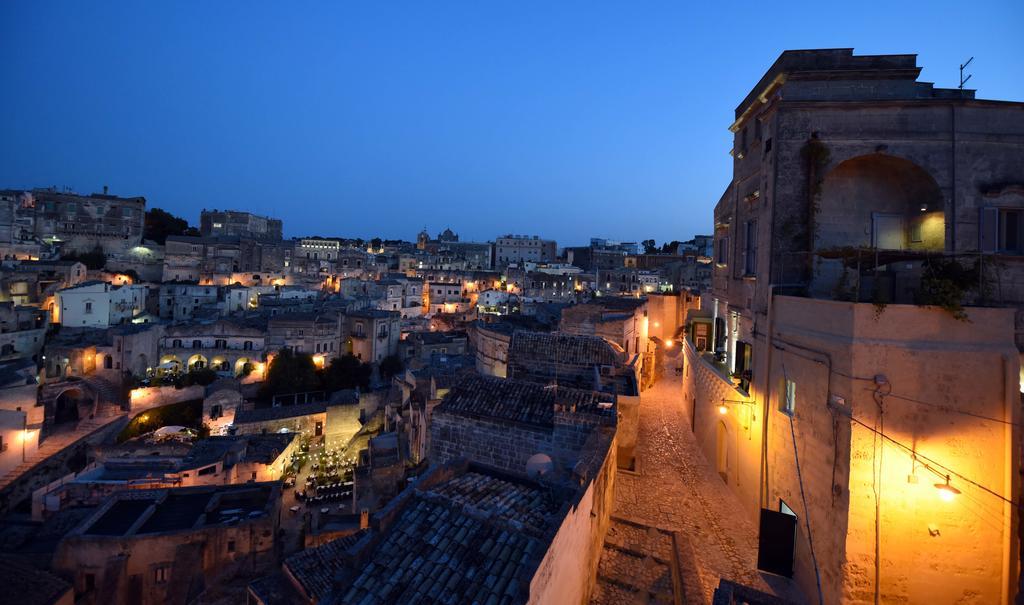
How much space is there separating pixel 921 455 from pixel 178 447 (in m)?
24.8

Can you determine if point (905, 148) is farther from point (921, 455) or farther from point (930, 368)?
point (921, 455)

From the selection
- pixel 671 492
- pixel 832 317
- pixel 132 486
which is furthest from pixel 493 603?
pixel 132 486

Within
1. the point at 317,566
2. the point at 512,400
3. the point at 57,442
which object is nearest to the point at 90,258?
the point at 57,442

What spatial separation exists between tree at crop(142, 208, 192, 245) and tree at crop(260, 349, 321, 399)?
118 feet

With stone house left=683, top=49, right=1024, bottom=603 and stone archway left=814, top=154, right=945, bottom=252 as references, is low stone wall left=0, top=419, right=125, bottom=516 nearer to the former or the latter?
stone house left=683, top=49, right=1024, bottom=603

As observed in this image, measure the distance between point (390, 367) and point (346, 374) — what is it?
347cm

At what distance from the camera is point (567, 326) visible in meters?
19.8

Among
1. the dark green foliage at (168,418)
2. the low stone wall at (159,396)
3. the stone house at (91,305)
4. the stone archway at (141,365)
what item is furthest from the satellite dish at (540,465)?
the stone house at (91,305)

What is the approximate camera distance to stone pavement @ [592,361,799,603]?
6918mm

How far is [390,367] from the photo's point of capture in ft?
114

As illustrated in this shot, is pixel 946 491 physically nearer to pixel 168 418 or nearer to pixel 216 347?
pixel 168 418

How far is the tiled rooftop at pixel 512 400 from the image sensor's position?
858cm

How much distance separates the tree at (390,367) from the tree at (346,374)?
1.20 m

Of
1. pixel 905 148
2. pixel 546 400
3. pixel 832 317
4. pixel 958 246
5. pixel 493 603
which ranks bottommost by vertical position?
pixel 493 603
